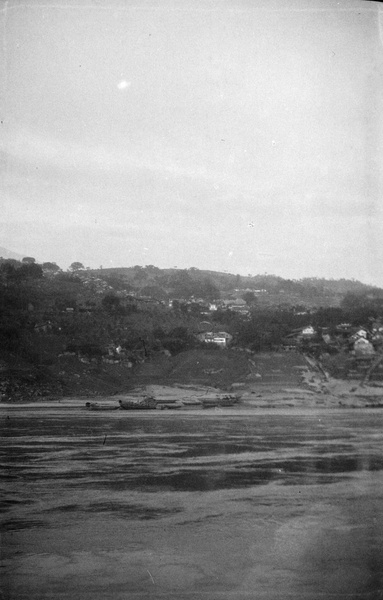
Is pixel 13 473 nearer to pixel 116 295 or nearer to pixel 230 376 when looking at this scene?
pixel 116 295

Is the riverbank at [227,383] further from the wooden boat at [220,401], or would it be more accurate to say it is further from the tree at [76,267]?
the tree at [76,267]

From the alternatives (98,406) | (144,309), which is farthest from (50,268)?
(98,406)

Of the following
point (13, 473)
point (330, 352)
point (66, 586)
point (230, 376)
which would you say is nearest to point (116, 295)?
point (230, 376)

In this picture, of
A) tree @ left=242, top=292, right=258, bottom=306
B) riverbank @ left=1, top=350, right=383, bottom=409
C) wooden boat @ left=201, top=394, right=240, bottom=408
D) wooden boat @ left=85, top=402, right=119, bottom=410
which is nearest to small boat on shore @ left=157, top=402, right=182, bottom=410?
riverbank @ left=1, top=350, right=383, bottom=409

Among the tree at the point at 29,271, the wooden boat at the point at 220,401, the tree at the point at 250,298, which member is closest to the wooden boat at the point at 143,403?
the wooden boat at the point at 220,401

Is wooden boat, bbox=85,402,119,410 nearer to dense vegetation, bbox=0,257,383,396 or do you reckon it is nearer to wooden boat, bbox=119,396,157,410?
wooden boat, bbox=119,396,157,410
